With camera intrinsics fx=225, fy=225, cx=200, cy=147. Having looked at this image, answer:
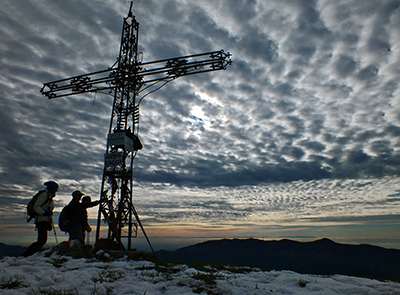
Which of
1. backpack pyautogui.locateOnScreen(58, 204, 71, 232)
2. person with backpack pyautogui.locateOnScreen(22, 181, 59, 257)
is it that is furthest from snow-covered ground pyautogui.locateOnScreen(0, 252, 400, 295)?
backpack pyautogui.locateOnScreen(58, 204, 71, 232)

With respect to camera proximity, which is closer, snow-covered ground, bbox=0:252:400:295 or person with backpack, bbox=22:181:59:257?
snow-covered ground, bbox=0:252:400:295

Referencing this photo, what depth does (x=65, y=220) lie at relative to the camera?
28.5 feet

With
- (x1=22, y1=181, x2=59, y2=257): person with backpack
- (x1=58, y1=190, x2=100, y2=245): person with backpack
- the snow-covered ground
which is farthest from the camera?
(x1=58, y1=190, x2=100, y2=245): person with backpack

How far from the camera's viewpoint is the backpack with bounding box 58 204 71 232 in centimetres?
865

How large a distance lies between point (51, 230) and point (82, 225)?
49.8 inches

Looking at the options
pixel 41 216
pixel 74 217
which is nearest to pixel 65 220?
pixel 74 217

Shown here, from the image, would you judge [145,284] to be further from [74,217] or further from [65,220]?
[65,220]

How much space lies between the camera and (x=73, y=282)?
14.0ft

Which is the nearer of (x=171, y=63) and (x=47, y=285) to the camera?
(x=47, y=285)

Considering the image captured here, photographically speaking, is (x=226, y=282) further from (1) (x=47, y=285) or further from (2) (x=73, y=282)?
(1) (x=47, y=285)

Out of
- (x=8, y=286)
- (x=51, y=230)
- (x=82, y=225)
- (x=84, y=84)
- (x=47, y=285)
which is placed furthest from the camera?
(x=84, y=84)

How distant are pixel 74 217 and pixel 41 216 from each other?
1427 mm

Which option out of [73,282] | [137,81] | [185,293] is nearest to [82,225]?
[73,282]

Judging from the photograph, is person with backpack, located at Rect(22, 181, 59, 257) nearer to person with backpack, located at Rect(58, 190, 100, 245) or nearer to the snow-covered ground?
person with backpack, located at Rect(58, 190, 100, 245)
